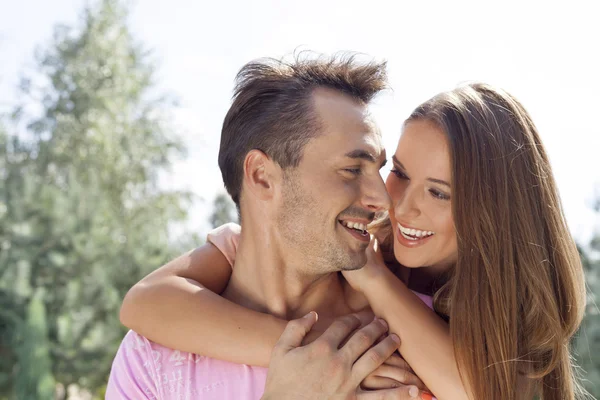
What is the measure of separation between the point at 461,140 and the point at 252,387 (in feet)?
3.31

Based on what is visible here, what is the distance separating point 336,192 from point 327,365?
1.70 ft

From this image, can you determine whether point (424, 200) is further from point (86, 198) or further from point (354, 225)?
point (86, 198)

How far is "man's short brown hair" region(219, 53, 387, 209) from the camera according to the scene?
7.71 feet

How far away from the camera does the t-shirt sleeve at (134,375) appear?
2.27 metres

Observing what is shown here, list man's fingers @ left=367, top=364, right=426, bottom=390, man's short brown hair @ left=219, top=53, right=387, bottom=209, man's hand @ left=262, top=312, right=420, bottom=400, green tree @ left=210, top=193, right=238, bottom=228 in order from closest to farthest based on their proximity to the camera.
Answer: man's hand @ left=262, top=312, right=420, bottom=400 < man's fingers @ left=367, top=364, right=426, bottom=390 < man's short brown hair @ left=219, top=53, right=387, bottom=209 < green tree @ left=210, top=193, right=238, bottom=228

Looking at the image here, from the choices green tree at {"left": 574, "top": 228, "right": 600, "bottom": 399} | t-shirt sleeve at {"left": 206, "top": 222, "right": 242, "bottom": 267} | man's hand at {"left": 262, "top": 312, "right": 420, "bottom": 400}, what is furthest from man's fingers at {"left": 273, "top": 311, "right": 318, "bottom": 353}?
green tree at {"left": 574, "top": 228, "right": 600, "bottom": 399}

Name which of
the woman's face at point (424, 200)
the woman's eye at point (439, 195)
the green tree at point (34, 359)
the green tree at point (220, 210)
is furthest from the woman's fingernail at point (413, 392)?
the green tree at point (220, 210)

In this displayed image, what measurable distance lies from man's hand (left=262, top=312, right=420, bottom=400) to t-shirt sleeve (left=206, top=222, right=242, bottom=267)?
587 millimetres

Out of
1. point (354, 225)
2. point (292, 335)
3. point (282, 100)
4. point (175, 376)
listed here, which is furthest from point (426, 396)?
point (282, 100)

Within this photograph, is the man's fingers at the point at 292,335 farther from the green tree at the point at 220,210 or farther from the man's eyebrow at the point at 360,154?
the green tree at the point at 220,210

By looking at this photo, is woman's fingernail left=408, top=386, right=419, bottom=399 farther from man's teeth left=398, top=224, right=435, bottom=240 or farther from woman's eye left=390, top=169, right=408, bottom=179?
woman's eye left=390, top=169, right=408, bottom=179

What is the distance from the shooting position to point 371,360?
2.08 meters

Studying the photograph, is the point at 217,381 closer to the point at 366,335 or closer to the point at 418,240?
the point at 366,335

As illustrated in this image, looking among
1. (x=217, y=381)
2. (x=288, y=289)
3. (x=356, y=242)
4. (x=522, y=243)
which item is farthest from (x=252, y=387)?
(x=522, y=243)
